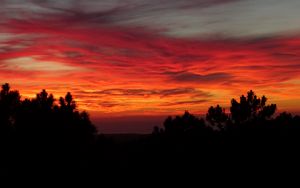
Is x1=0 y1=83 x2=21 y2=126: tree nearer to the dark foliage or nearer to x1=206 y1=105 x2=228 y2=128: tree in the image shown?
the dark foliage

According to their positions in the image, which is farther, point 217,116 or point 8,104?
point 217,116

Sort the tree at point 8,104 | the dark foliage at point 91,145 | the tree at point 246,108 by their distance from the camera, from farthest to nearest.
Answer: the tree at point 246,108
the tree at point 8,104
the dark foliage at point 91,145


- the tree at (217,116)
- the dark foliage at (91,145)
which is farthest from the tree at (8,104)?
the tree at (217,116)

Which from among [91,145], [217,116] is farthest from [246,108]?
[91,145]

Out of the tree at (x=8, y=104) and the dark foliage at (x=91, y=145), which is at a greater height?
the tree at (x=8, y=104)

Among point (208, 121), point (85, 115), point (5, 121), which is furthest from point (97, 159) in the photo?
point (208, 121)

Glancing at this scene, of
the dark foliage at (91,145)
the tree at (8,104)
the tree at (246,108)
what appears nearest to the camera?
the dark foliage at (91,145)

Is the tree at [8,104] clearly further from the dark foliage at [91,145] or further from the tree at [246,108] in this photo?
the tree at [246,108]

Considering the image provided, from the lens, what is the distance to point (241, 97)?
228ft

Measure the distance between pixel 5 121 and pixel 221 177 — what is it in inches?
761

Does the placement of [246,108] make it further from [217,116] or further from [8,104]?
[8,104]

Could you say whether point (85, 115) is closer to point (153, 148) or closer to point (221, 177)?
point (153, 148)

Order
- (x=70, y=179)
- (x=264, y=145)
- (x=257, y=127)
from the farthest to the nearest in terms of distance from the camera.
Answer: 1. (x=257, y=127)
2. (x=264, y=145)
3. (x=70, y=179)

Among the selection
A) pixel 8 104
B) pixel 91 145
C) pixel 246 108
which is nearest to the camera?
pixel 8 104
